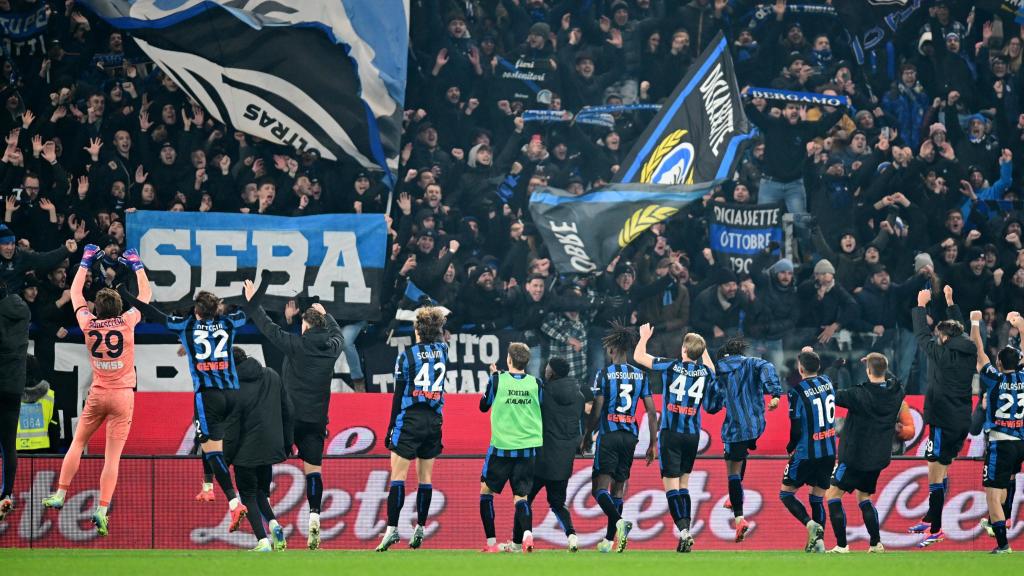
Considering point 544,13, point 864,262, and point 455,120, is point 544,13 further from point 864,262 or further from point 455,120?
point 864,262

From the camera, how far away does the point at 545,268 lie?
17.4m

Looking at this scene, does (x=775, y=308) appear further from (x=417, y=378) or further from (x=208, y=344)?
(x=208, y=344)

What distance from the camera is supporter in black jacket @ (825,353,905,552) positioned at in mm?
12969

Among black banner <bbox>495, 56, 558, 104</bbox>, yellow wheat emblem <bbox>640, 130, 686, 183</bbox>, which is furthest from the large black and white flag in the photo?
yellow wheat emblem <bbox>640, 130, 686, 183</bbox>

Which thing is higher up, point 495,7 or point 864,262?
point 495,7

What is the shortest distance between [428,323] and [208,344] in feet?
6.44

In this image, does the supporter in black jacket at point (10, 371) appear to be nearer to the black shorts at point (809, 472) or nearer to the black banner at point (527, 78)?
the black shorts at point (809, 472)

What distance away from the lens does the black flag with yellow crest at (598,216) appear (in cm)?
1745

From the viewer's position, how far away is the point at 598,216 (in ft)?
57.5

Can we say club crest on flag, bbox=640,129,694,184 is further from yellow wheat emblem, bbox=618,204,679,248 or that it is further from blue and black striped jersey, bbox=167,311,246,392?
blue and black striped jersey, bbox=167,311,246,392

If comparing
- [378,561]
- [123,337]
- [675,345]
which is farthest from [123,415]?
[675,345]

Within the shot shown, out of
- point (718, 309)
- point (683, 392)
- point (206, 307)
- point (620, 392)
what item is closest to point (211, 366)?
point (206, 307)

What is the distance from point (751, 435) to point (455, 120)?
739cm

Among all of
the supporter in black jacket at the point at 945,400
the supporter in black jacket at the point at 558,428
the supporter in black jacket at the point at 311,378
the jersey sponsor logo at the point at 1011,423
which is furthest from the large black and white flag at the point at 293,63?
the jersey sponsor logo at the point at 1011,423
